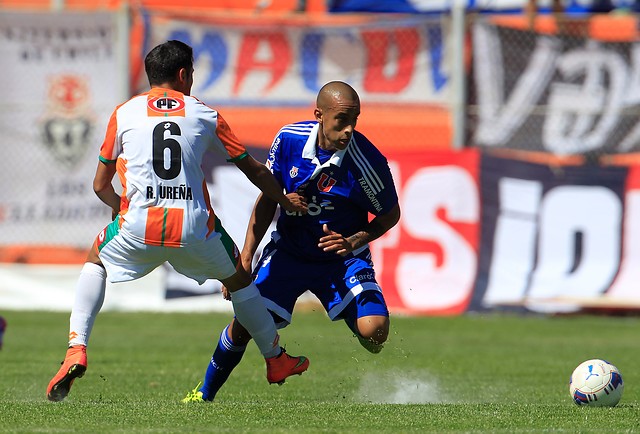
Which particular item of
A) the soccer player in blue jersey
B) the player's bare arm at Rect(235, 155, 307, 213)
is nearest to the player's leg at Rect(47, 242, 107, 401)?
the soccer player in blue jersey

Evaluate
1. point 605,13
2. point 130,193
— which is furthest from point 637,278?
point 130,193

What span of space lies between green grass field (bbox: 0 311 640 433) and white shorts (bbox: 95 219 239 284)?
0.79 m

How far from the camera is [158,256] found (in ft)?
22.9

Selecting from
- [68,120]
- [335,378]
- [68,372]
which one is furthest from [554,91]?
[68,372]

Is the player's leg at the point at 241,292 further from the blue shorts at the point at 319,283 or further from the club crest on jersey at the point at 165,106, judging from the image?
the club crest on jersey at the point at 165,106

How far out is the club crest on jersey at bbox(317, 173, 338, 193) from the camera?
308 inches

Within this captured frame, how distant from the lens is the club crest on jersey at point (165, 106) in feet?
22.6

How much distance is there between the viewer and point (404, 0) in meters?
19.7

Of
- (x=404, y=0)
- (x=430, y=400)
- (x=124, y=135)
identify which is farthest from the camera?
(x=404, y=0)

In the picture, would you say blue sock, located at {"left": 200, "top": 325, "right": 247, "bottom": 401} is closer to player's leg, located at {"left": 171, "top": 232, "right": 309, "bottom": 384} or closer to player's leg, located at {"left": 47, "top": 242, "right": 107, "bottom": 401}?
player's leg, located at {"left": 171, "top": 232, "right": 309, "bottom": 384}

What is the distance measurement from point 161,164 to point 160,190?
15 cm

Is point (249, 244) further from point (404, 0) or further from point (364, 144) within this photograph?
point (404, 0)

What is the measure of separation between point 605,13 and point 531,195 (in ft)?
14.7

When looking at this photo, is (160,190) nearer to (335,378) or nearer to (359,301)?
(359,301)
